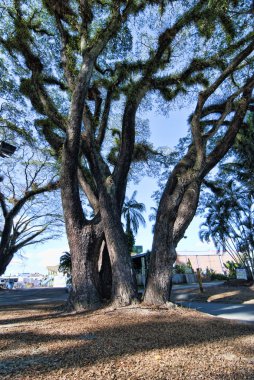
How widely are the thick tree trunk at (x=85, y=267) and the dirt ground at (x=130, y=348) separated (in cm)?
117

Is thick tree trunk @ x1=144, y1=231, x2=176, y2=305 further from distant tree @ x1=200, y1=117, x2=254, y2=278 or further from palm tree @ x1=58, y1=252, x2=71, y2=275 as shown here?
palm tree @ x1=58, y1=252, x2=71, y2=275

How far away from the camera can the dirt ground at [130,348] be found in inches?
124

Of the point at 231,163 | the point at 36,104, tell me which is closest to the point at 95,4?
the point at 36,104

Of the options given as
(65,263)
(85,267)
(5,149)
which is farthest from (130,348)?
(65,263)

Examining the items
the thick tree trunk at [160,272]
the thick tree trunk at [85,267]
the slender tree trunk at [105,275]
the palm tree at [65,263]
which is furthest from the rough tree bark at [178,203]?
the palm tree at [65,263]

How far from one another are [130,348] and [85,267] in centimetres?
388

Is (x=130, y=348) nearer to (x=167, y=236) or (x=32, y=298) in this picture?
(x=167, y=236)

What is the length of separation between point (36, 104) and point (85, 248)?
608 centimetres

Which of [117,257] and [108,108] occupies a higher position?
[108,108]

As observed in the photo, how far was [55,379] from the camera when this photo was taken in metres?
2.94

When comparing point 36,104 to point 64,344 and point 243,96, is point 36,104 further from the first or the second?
point 64,344

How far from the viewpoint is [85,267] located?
775 centimetres

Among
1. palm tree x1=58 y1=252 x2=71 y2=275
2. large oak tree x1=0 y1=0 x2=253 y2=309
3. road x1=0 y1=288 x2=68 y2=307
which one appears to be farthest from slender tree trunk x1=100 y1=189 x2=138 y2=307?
palm tree x1=58 y1=252 x2=71 y2=275

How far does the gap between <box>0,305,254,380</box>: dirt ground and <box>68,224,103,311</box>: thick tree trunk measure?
1169mm
